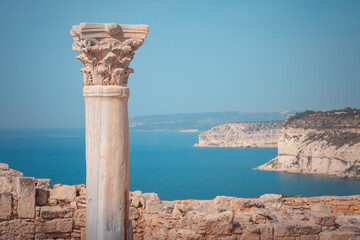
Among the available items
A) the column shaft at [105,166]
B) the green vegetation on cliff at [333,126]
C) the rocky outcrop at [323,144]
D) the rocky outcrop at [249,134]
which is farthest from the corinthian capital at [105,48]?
the rocky outcrop at [249,134]

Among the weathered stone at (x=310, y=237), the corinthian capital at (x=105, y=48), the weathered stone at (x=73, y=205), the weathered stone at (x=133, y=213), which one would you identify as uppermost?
the corinthian capital at (x=105, y=48)

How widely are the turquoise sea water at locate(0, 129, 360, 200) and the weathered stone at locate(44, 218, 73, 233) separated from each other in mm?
52855

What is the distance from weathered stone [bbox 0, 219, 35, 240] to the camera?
935 centimetres

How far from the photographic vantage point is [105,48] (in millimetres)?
6449

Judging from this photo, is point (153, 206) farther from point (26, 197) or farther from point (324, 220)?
point (324, 220)

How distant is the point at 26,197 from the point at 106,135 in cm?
409

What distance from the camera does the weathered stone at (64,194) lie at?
10.3 m

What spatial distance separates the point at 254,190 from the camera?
76688 mm

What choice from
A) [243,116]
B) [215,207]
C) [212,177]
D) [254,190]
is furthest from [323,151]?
[243,116]

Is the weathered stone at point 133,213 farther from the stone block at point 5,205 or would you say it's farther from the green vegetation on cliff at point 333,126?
the green vegetation on cliff at point 333,126

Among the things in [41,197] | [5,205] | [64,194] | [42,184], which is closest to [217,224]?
[64,194]

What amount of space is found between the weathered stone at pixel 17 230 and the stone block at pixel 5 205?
13cm

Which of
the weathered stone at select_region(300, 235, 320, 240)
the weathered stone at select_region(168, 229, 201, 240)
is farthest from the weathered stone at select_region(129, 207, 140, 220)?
the weathered stone at select_region(300, 235, 320, 240)

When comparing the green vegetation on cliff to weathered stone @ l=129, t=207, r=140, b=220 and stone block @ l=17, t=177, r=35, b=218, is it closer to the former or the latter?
weathered stone @ l=129, t=207, r=140, b=220
